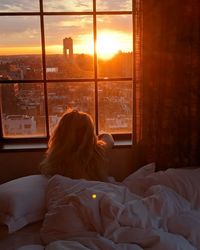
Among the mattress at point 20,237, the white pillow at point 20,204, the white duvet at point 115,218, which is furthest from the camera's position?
the white pillow at point 20,204

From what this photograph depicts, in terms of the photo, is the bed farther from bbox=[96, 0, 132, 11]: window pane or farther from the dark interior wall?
bbox=[96, 0, 132, 11]: window pane

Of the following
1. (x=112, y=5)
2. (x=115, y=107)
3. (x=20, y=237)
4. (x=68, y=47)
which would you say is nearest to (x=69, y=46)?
(x=68, y=47)

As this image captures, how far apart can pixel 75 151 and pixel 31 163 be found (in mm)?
764

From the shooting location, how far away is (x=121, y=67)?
98.0 inches

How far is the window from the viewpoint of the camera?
2.41m

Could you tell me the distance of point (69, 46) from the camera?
2.48m

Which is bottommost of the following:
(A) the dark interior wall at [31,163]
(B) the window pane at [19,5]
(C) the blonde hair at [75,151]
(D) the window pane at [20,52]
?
(A) the dark interior wall at [31,163]

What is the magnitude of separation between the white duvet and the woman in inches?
5.0

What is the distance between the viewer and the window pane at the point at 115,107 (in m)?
2.50

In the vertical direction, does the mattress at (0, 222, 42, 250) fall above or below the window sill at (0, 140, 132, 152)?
below

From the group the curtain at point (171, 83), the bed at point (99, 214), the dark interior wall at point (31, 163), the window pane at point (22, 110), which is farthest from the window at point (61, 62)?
the bed at point (99, 214)

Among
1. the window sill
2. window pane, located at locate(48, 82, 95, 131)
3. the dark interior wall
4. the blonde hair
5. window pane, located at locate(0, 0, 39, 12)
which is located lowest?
the dark interior wall

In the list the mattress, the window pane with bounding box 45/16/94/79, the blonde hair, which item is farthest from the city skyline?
the mattress

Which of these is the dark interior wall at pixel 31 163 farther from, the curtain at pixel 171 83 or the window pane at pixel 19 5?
the window pane at pixel 19 5
